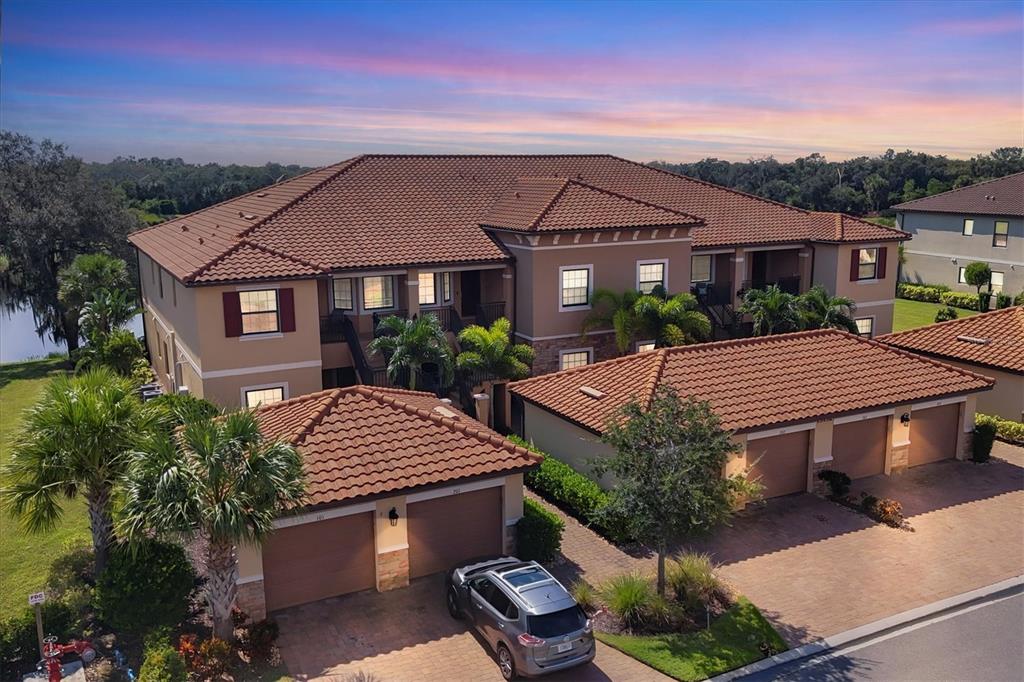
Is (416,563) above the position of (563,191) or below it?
below

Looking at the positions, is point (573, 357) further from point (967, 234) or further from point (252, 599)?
point (967, 234)

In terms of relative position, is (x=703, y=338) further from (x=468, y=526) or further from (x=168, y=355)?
(x=168, y=355)

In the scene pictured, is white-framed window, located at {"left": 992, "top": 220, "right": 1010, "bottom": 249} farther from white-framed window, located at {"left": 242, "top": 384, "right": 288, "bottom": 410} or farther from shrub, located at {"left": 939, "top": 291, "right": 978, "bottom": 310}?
white-framed window, located at {"left": 242, "top": 384, "right": 288, "bottom": 410}

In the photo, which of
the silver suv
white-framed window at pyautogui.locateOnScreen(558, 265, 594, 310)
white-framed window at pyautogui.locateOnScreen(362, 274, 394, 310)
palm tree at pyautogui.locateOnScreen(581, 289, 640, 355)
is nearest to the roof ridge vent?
palm tree at pyautogui.locateOnScreen(581, 289, 640, 355)

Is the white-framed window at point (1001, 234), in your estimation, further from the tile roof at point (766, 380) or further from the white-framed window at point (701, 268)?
the tile roof at point (766, 380)

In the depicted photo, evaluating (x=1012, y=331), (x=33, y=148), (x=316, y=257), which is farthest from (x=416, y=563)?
(x=33, y=148)

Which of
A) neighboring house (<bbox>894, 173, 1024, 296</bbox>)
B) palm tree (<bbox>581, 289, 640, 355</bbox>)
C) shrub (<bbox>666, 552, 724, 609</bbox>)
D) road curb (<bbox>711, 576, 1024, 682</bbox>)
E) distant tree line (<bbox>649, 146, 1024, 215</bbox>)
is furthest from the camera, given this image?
distant tree line (<bbox>649, 146, 1024, 215</bbox>)
